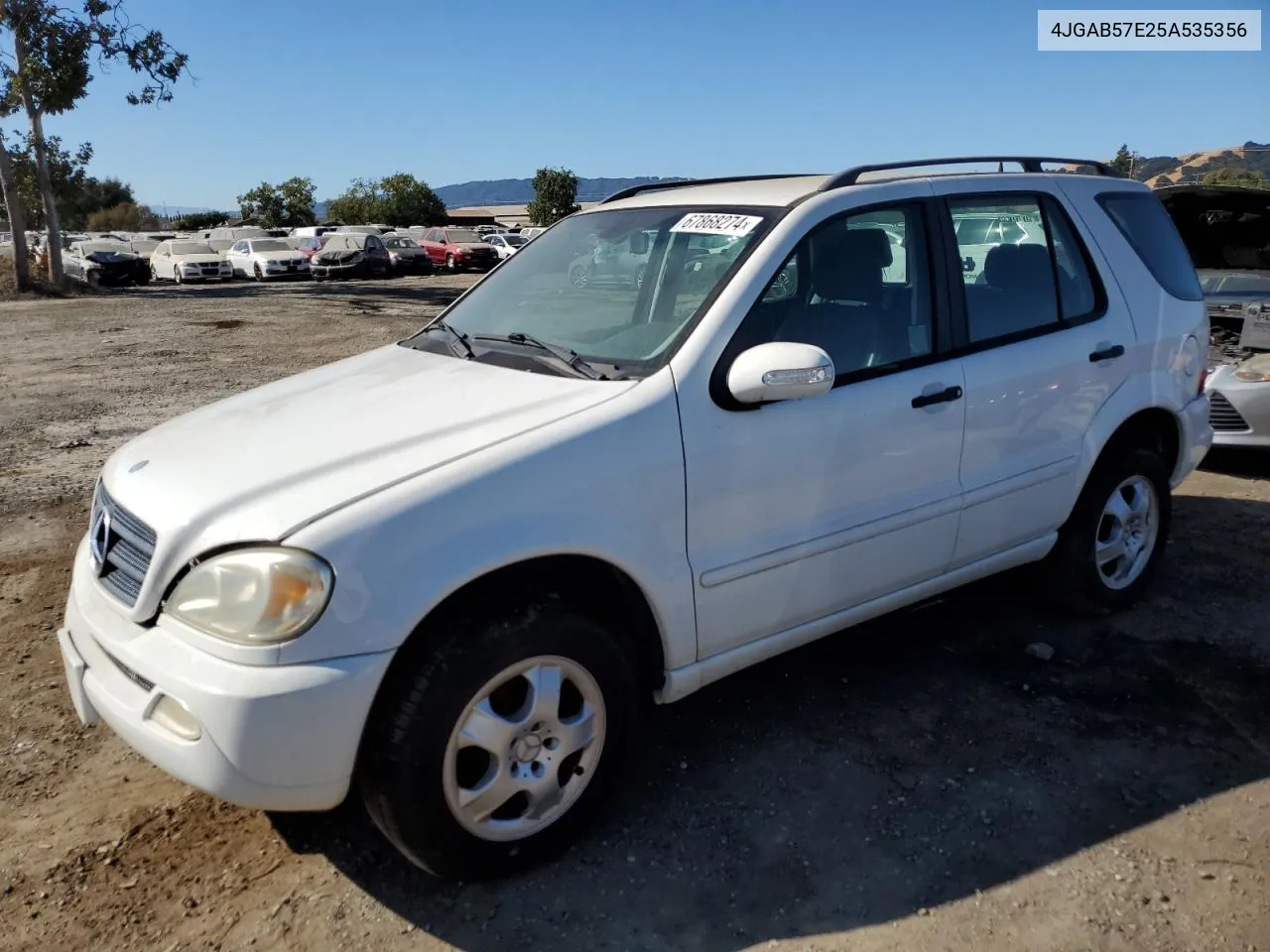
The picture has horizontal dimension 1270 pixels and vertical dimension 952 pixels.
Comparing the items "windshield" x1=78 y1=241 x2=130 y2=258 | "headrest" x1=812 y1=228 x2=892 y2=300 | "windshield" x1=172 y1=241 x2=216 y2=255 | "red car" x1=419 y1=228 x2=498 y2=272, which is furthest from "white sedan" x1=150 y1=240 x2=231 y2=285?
"headrest" x1=812 y1=228 x2=892 y2=300

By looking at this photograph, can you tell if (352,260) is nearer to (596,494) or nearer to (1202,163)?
(596,494)

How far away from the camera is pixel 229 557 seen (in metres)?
2.38

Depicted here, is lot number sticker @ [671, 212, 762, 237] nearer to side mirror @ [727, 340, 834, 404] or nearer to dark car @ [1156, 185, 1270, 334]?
side mirror @ [727, 340, 834, 404]

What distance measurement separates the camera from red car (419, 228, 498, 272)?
34.3 meters

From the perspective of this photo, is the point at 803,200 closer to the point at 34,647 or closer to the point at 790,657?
the point at 790,657

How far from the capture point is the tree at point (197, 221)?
6825 cm

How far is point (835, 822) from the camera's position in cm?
300

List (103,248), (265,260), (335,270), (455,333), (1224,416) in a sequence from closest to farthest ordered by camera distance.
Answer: (455,333)
(1224,416)
(335,270)
(265,260)
(103,248)

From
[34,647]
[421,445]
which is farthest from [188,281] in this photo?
[421,445]

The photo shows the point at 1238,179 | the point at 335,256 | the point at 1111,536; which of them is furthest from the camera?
the point at 1238,179

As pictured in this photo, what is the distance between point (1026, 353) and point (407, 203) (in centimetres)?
7097

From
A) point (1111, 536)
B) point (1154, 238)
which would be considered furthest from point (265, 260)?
point (1111, 536)

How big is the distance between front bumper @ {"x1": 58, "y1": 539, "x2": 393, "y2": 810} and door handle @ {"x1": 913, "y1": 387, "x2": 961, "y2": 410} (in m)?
1.91

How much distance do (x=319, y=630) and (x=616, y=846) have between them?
1141 millimetres
